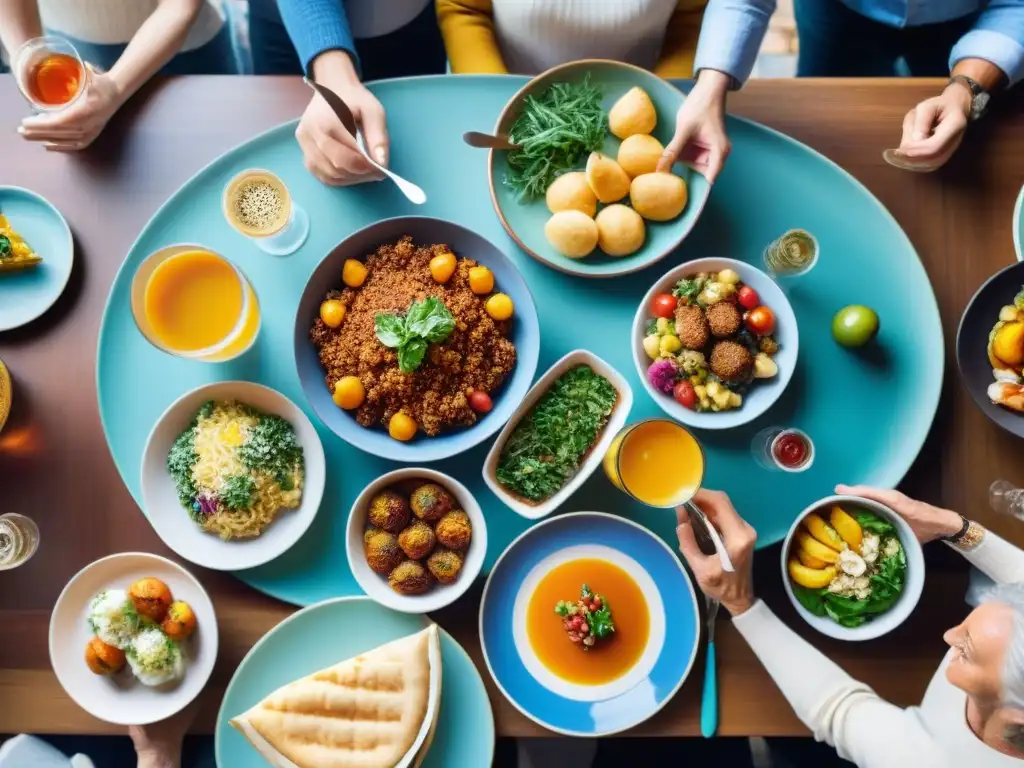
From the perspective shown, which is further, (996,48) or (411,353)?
(996,48)

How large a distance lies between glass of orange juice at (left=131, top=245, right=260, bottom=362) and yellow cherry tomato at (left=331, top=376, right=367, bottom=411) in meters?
0.25

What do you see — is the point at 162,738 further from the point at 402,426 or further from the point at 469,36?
the point at 469,36

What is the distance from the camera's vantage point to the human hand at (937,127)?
176 cm

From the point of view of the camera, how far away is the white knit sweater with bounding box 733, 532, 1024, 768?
1.64 m

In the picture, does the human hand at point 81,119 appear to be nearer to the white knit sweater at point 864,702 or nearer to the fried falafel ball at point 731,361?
the fried falafel ball at point 731,361

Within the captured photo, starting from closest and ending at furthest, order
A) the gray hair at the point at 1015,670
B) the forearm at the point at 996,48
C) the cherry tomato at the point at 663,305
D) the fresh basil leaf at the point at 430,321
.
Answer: the gray hair at the point at 1015,670 → the fresh basil leaf at the point at 430,321 → the cherry tomato at the point at 663,305 → the forearm at the point at 996,48

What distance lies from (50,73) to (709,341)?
1667 millimetres

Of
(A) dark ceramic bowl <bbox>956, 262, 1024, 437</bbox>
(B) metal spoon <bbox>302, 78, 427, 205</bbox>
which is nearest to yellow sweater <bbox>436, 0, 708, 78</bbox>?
(B) metal spoon <bbox>302, 78, 427, 205</bbox>

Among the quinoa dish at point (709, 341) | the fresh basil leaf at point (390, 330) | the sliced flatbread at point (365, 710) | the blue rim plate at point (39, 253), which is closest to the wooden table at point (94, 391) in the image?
the blue rim plate at point (39, 253)

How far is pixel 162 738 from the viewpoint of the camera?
5.62ft

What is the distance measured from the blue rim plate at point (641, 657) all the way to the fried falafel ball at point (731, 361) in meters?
0.39

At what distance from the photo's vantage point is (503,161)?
5.83 ft

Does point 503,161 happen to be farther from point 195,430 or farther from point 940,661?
point 940,661

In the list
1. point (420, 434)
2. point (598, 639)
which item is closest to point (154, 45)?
point (420, 434)
